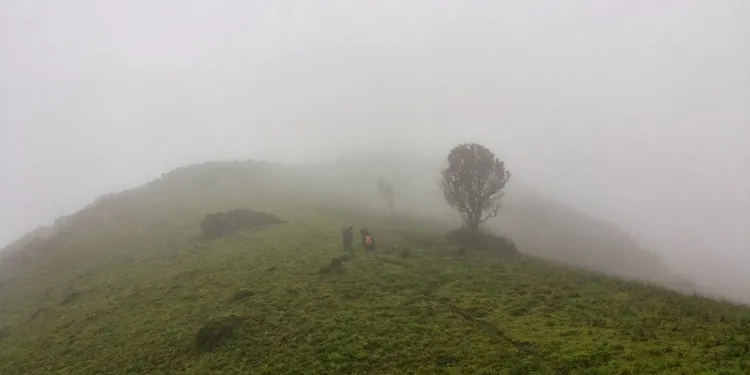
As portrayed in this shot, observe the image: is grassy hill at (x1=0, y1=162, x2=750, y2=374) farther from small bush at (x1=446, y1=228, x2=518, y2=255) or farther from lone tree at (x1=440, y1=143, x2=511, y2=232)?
lone tree at (x1=440, y1=143, x2=511, y2=232)

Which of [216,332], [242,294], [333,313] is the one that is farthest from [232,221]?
[333,313]

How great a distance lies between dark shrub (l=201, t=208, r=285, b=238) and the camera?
196 ft

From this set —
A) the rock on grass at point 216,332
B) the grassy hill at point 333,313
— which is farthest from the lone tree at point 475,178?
the rock on grass at point 216,332

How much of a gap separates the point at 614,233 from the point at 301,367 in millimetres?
104728

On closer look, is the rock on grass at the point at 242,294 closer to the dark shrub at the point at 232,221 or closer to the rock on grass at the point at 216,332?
the rock on grass at the point at 216,332

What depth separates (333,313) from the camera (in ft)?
102

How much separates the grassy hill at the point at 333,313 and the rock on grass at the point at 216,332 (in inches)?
5.0

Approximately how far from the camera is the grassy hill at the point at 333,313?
77.1 feet

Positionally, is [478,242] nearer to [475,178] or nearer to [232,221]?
[475,178]

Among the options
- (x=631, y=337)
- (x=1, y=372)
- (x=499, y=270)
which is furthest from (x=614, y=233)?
(x=1, y=372)

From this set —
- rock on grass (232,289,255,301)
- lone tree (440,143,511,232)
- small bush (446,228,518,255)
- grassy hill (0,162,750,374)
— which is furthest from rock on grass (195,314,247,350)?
lone tree (440,143,511,232)

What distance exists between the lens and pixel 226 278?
4094cm

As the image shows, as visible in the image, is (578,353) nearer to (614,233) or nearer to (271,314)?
(271,314)

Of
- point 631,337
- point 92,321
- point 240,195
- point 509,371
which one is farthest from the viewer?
point 240,195
